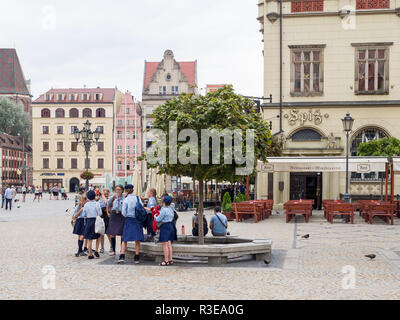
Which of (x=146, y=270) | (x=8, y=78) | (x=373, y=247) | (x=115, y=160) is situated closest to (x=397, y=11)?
(x=373, y=247)

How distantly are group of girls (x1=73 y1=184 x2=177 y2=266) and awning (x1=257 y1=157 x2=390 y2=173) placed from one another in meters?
10.9

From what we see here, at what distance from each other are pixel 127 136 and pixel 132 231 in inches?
2967

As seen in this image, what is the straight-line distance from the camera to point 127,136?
85.8m

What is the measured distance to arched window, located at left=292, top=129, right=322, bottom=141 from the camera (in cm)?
3022

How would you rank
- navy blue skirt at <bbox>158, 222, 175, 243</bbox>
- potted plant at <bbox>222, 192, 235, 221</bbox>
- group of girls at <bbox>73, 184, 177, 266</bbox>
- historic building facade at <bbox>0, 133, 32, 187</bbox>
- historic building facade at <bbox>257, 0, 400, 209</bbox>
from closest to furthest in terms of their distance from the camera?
navy blue skirt at <bbox>158, 222, 175, 243</bbox> < group of girls at <bbox>73, 184, 177, 266</bbox> < potted plant at <bbox>222, 192, 235, 221</bbox> < historic building facade at <bbox>257, 0, 400, 209</bbox> < historic building facade at <bbox>0, 133, 32, 187</bbox>

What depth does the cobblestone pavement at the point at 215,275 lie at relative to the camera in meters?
8.07

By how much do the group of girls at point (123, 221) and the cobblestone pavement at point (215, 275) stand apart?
43cm

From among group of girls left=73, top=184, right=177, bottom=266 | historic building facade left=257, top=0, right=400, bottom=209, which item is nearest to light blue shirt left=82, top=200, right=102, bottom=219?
group of girls left=73, top=184, right=177, bottom=266

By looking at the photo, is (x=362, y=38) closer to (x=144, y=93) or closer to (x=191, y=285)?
(x=191, y=285)

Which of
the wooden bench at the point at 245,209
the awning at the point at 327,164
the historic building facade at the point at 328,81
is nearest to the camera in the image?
the wooden bench at the point at 245,209

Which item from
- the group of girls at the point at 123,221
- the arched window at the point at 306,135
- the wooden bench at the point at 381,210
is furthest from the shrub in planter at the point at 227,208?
the group of girls at the point at 123,221

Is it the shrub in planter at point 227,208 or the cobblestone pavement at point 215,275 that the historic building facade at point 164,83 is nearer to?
the shrub in planter at point 227,208

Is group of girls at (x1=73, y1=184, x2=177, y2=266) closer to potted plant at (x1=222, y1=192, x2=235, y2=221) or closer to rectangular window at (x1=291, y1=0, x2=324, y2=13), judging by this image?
potted plant at (x1=222, y1=192, x2=235, y2=221)

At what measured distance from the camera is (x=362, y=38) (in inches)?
1180
